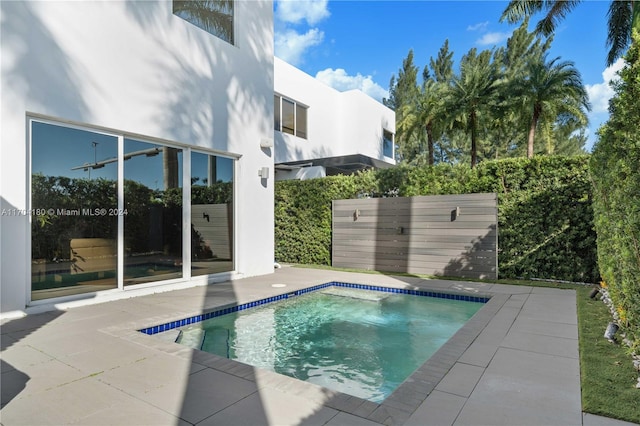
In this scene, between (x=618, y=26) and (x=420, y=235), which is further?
(x=618, y=26)

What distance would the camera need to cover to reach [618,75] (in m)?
3.49

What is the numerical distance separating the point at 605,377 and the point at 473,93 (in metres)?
17.2

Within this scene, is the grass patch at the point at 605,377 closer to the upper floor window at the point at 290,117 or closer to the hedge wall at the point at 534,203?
the hedge wall at the point at 534,203

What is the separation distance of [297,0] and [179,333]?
45.5 ft

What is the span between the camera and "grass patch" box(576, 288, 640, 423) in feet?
8.76

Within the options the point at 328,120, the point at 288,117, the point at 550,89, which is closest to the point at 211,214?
the point at 288,117

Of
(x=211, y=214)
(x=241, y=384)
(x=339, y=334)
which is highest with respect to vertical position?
(x=211, y=214)

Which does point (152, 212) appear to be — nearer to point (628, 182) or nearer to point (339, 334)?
point (339, 334)

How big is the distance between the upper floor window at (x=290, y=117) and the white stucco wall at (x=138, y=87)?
241 inches

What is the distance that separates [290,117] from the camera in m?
16.8

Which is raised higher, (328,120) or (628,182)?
(328,120)

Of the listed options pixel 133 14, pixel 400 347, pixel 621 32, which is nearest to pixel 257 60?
pixel 133 14

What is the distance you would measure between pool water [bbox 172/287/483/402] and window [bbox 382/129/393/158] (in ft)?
55.1

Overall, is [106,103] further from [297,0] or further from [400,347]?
[297,0]
